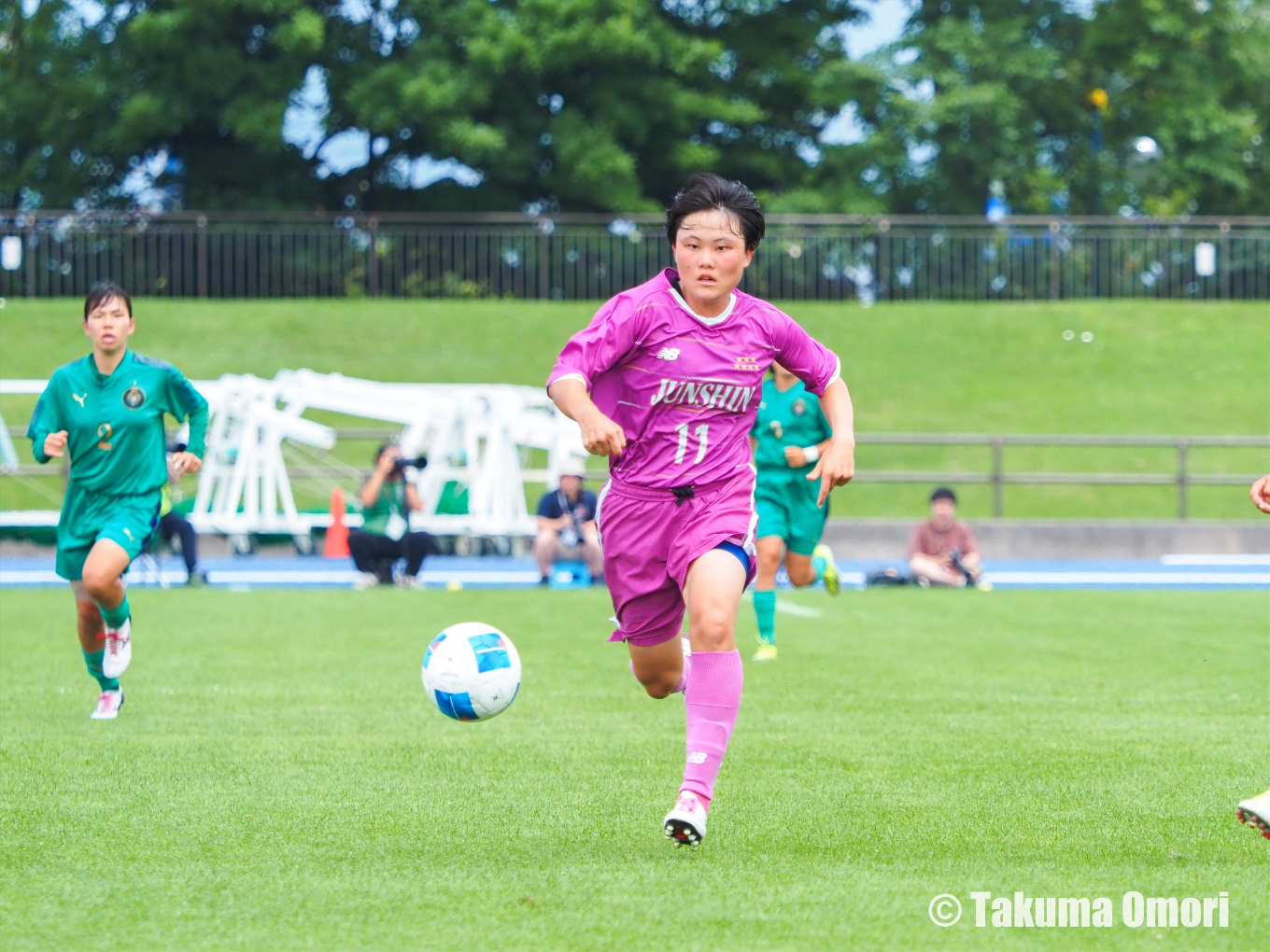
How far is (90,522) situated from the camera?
788cm

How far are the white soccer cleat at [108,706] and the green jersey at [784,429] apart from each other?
14.7ft

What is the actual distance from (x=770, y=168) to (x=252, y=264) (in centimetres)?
1380

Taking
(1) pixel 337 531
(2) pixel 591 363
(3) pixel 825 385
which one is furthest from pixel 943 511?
(2) pixel 591 363

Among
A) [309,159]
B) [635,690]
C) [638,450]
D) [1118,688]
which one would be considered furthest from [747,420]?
[309,159]

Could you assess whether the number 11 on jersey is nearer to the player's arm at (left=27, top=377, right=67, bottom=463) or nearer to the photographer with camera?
the player's arm at (left=27, top=377, right=67, bottom=463)

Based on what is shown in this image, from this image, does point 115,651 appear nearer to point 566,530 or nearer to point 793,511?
point 793,511

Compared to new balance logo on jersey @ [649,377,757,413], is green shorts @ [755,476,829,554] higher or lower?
lower

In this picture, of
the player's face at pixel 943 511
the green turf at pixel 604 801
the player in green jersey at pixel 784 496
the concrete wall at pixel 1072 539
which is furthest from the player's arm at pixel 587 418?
the concrete wall at pixel 1072 539

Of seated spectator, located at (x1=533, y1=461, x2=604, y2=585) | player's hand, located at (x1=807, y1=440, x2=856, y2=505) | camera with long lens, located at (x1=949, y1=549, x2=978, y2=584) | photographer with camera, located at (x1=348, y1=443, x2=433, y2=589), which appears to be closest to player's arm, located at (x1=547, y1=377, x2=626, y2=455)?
player's hand, located at (x1=807, y1=440, x2=856, y2=505)

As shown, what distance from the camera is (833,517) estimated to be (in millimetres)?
22703

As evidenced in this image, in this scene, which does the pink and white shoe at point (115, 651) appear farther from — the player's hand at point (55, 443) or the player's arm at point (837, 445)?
the player's arm at point (837, 445)

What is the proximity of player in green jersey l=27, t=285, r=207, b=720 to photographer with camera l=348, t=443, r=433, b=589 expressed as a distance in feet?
29.5

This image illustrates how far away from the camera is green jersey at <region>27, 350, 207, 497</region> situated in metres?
7.90

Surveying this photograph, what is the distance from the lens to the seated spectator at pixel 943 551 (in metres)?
17.3
